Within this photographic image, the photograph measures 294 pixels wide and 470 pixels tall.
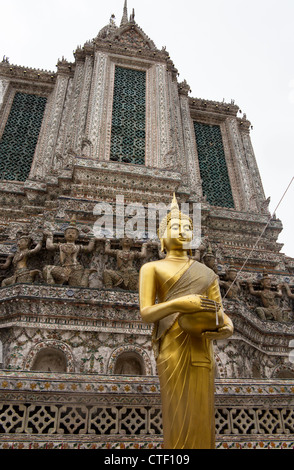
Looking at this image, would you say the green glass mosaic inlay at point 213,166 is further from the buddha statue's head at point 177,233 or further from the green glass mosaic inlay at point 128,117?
the buddha statue's head at point 177,233

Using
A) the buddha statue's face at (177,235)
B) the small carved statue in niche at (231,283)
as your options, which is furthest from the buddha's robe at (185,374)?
the small carved statue in niche at (231,283)

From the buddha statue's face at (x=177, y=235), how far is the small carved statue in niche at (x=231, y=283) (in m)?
3.92

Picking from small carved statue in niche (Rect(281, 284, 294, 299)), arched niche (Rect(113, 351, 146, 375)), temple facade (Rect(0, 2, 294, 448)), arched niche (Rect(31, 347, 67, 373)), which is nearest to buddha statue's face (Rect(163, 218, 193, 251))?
temple facade (Rect(0, 2, 294, 448))

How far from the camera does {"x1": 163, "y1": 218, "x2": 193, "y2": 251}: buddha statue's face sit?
14.0ft

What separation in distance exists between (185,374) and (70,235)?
498cm

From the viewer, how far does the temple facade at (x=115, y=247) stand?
13.9ft

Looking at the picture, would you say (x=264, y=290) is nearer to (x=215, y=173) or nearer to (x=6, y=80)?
(x=215, y=173)

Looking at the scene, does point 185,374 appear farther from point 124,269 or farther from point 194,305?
point 124,269

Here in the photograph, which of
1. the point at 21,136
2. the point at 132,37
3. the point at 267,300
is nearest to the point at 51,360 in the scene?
the point at 267,300

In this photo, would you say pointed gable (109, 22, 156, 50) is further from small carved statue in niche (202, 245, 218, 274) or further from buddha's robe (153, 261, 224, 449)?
buddha's robe (153, 261, 224, 449)

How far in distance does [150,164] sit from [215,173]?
3720 millimetres

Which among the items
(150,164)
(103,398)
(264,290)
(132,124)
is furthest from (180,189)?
(103,398)

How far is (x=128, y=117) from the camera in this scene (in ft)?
45.3

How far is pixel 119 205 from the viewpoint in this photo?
10.3 metres
